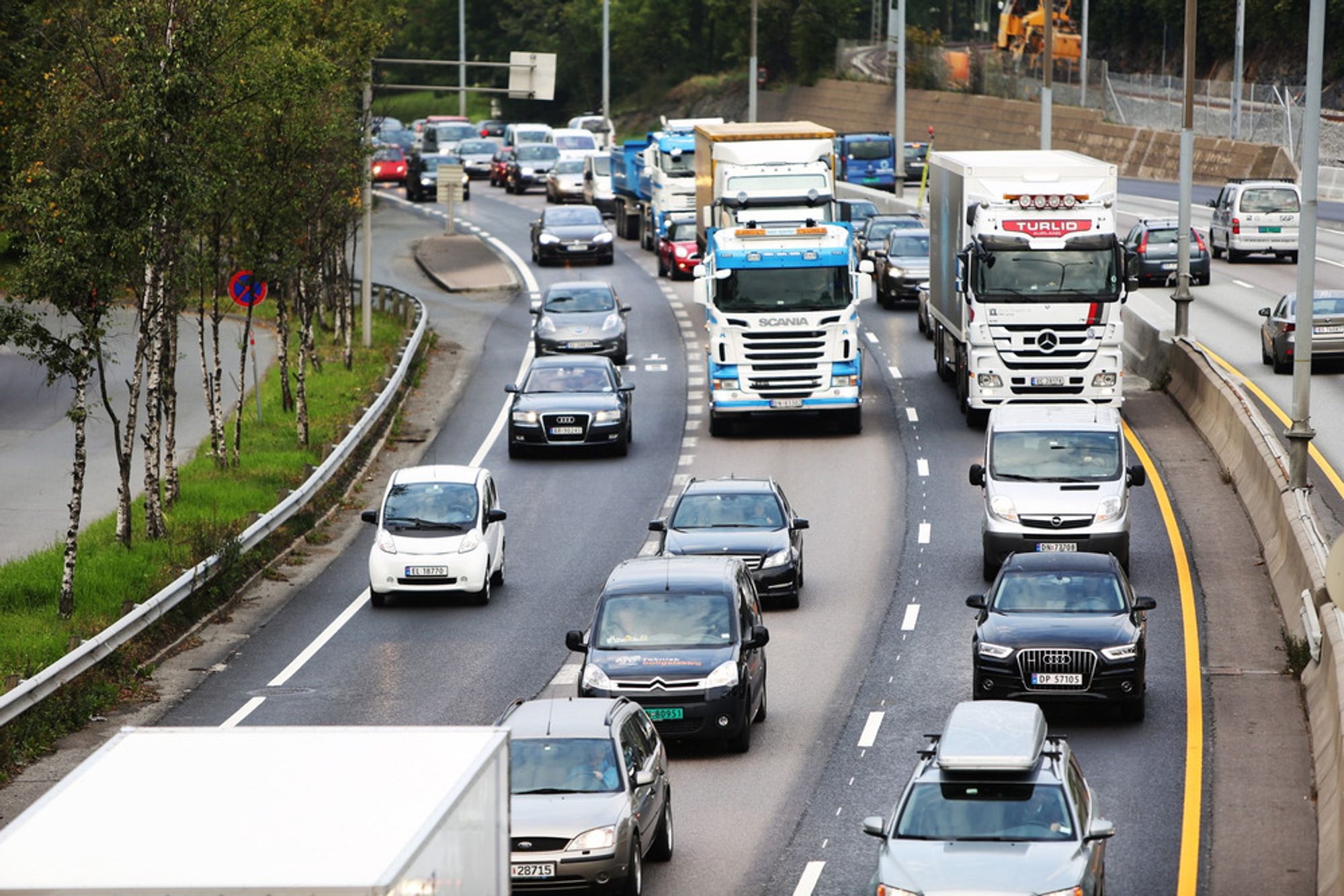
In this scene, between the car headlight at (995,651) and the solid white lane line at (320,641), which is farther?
the solid white lane line at (320,641)

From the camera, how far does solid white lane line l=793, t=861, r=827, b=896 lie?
668 inches

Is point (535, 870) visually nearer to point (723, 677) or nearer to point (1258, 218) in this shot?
point (723, 677)

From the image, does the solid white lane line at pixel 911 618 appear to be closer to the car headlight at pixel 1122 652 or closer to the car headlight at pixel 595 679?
the car headlight at pixel 1122 652

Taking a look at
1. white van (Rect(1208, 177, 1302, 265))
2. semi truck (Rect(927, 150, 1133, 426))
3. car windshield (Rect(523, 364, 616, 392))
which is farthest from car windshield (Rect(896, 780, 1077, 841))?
white van (Rect(1208, 177, 1302, 265))

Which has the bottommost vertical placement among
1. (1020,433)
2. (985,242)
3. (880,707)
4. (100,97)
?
(880,707)

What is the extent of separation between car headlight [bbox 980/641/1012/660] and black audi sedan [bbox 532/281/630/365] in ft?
80.1

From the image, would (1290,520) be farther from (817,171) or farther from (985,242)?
(817,171)

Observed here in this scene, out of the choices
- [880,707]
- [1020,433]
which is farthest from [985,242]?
[880,707]

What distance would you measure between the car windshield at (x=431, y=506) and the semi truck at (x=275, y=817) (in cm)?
1691

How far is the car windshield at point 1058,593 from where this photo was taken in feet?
73.9

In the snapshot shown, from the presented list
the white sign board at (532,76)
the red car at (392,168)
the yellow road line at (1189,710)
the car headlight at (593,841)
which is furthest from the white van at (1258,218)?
the car headlight at (593,841)

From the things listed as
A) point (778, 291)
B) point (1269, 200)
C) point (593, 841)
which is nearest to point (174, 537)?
point (778, 291)

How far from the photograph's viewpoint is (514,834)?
1600 cm

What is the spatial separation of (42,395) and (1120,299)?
2434 centimetres
